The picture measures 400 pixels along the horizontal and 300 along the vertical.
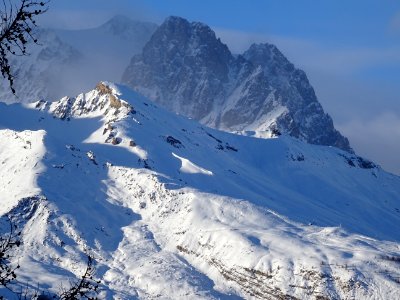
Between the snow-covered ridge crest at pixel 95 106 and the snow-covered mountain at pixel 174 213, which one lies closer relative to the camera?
the snow-covered mountain at pixel 174 213

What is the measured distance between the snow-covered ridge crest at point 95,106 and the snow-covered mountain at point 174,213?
21.1 inches

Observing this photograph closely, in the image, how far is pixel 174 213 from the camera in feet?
371

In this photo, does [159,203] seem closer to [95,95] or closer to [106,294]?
[106,294]

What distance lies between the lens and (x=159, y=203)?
11719 cm

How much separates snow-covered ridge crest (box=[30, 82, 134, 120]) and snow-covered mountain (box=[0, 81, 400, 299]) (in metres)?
0.54

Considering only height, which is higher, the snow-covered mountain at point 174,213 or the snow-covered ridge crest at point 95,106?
the snow-covered ridge crest at point 95,106

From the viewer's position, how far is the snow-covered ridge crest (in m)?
167

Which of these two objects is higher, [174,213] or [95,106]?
[95,106]

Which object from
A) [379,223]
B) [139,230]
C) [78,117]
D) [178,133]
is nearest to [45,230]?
[139,230]

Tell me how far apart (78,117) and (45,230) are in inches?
2981

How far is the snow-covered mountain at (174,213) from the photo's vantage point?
8562 centimetres

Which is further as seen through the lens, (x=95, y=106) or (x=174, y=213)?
(x=95, y=106)

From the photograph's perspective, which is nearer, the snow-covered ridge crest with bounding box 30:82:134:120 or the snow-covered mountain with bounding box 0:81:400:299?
the snow-covered mountain with bounding box 0:81:400:299

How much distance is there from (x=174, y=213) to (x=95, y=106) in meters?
73.5
